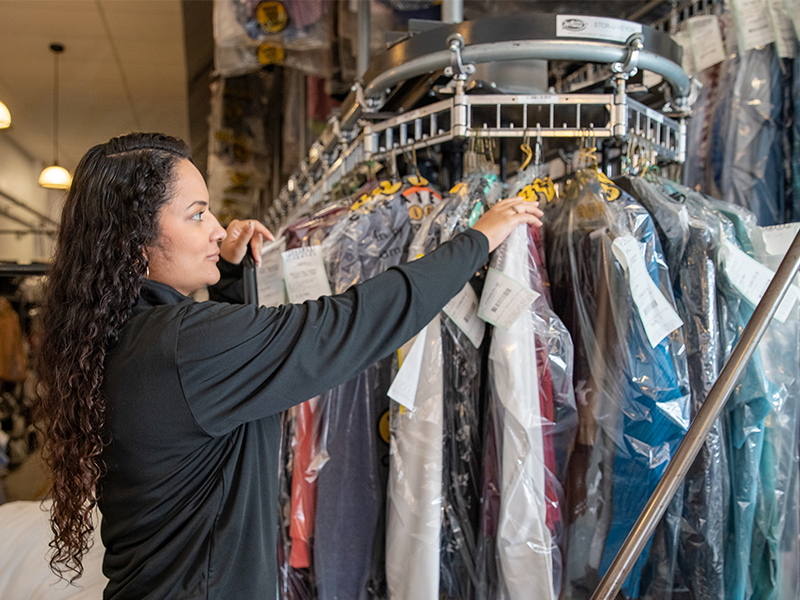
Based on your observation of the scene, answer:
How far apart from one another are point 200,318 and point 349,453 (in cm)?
42

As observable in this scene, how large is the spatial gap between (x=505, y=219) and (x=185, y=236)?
0.52 metres

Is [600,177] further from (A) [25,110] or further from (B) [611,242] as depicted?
(A) [25,110]

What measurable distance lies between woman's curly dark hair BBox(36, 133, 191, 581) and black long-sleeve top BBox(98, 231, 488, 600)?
26mm

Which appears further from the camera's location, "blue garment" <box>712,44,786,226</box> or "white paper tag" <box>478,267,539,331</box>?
"blue garment" <box>712,44,786,226</box>

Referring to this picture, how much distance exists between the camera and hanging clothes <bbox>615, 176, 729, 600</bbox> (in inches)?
36.9

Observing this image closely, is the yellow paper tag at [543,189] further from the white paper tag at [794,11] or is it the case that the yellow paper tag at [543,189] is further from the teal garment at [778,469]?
the white paper tag at [794,11]

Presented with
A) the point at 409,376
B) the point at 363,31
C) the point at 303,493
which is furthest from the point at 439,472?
the point at 363,31

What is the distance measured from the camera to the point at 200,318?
790 millimetres

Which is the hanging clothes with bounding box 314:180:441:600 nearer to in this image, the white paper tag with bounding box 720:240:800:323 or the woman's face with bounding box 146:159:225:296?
the woman's face with bounding box 146:159:225:296

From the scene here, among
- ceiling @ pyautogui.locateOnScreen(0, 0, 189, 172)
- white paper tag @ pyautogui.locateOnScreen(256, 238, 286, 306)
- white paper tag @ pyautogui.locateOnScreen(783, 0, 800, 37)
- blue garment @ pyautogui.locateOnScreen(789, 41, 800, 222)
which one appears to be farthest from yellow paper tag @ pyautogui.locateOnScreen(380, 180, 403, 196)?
ceiling @ pyautogui.locateOnScreen(0, 0, 189, 172)

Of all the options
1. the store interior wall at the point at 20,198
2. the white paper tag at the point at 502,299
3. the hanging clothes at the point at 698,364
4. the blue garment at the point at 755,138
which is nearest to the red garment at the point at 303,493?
the white paper tag at the point at 502,299

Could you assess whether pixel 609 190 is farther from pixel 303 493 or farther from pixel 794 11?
pixel 794 11

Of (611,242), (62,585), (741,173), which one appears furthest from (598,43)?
(62,585)

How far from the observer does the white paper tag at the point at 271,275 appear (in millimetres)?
1245
